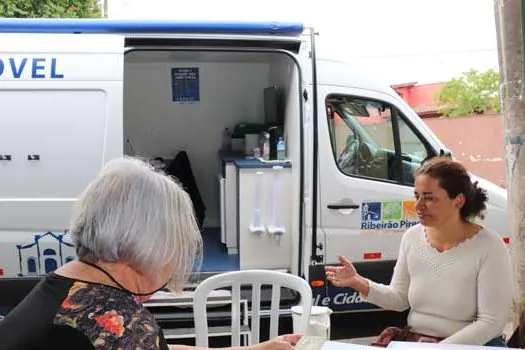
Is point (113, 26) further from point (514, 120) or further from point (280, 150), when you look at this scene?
point (514, 120)

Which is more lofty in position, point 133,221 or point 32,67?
point 32,67

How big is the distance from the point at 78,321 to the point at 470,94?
14.4 m

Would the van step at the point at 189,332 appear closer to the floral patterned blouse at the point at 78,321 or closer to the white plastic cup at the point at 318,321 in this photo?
the white plastic cup at the point at 318,321

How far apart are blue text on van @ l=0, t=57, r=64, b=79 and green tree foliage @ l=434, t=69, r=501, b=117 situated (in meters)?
12.0

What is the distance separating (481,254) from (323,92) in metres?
1.98

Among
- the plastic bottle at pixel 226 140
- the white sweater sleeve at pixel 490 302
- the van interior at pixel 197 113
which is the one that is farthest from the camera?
the plastic bottle at pixel 226 140

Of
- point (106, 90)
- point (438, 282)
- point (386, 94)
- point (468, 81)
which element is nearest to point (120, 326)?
point (438, 282)

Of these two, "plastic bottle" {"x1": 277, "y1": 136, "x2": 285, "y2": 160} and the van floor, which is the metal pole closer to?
Result: "plastic bottle" {"x1": 277, "y1": 136, "x2": 285, "y2": 160}

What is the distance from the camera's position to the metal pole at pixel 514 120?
2.33 meters

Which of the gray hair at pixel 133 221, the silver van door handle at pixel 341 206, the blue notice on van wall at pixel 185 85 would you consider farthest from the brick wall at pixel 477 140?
the gray hair at pixel 133 221

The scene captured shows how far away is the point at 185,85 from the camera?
588 cm

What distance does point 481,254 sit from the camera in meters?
2.16

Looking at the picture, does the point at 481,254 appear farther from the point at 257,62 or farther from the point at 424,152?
the point at 257,62

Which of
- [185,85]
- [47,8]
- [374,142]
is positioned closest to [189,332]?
[374,142]
